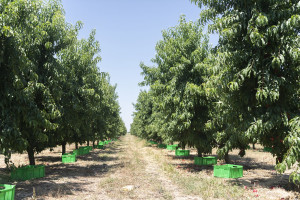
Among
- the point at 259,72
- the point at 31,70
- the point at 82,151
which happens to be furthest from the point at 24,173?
the point at 82,151

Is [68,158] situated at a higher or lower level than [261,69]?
lower

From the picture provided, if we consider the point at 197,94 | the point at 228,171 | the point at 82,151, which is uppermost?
the point at 197,94

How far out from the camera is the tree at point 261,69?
759 cm

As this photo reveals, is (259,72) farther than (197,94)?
No

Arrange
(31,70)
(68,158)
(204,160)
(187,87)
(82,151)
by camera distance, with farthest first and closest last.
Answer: (82,151), (68,158), (204,160), (187,87), (31,70)

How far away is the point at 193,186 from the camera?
9836 mm

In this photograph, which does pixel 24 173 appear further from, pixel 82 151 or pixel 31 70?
pixel 82 151

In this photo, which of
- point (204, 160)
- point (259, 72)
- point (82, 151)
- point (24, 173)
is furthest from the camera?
point (82, 151)

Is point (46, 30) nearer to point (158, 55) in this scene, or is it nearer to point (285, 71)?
point (158, 55)

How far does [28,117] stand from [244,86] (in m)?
8.29

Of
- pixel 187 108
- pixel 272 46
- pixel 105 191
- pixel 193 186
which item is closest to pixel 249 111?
pixel 272 46

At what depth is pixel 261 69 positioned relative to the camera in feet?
28.0

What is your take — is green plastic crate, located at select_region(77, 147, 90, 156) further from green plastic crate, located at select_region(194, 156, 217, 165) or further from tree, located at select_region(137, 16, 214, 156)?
green plastic crate, located at select_region(194, 156, 217, 165)

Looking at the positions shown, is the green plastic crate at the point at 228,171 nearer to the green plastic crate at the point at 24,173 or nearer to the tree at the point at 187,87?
the tree at the point at 187,87
